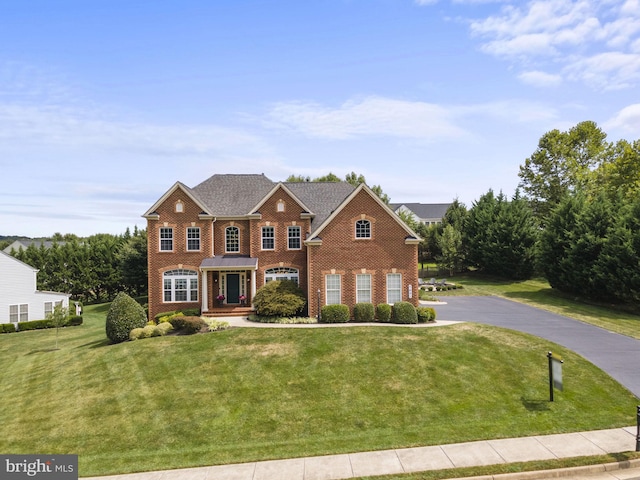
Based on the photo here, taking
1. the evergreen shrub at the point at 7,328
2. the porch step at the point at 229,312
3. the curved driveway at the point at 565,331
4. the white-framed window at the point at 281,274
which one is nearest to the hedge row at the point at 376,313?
the curved driveway at the point at 565,331

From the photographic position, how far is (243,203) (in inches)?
1246

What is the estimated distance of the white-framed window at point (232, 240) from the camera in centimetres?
3094

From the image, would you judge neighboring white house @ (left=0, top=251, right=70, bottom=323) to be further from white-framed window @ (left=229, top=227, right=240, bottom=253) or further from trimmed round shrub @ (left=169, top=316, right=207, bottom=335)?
trimmed round shrub @ (left=169, top=316, right=207, bottom=335)

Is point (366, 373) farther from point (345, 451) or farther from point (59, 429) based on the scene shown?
point (59, 429)

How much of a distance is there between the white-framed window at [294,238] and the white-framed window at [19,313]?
90.0 feet

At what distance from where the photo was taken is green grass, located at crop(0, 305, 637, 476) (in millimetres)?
13008

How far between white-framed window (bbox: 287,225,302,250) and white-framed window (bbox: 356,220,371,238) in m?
4.98

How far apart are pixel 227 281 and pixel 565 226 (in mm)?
31826

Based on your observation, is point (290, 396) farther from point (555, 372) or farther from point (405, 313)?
point (405, 313)

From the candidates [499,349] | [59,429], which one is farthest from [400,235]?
[59,429]

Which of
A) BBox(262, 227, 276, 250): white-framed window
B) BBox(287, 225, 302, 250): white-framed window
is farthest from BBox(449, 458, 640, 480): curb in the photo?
BBox(262, 227, 276, 250): white-framed window

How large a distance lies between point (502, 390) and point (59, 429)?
656 inches

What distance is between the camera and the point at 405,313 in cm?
2511

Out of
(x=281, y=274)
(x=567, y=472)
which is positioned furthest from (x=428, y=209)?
(x=567, y=472)
